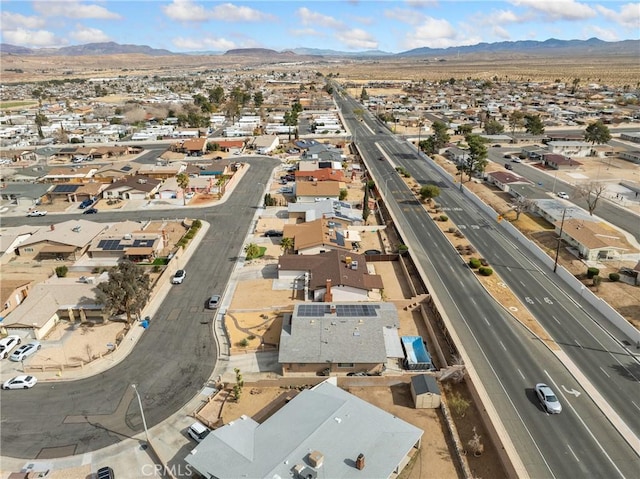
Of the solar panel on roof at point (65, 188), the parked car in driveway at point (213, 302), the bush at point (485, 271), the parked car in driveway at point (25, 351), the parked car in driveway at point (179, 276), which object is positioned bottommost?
the parked car in driveway at point (25, 351)

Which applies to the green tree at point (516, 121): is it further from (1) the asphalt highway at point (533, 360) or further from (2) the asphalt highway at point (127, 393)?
(2) the asphalt highway at point (127, 393)

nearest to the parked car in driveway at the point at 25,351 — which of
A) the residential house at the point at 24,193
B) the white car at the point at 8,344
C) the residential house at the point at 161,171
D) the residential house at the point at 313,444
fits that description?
the white car at the point at 8,344

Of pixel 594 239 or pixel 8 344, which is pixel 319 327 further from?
pixel 594 239

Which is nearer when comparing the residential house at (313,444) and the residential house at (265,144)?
the residential house at (313,444)

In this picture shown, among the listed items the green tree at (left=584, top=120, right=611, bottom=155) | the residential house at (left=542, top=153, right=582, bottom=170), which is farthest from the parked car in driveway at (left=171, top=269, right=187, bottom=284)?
the green tree at (left=584, top=120, right=611, bottom=155)

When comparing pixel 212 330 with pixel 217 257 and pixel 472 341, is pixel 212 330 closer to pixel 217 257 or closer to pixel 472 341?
pixel 217 257

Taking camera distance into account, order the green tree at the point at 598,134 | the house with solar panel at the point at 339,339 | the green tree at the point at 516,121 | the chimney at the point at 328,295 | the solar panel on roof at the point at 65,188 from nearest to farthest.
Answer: the house with solar panel at the point at 339,339
the chimney at the point at 328,295
the solar panel on roof at the point at 65,188
the green tree at the point at 598,134
the green tree at the point at 516,121

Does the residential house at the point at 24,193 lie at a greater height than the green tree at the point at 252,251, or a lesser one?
greater

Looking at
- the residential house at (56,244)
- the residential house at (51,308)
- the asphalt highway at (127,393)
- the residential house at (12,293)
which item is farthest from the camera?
the residential house at (56,244)

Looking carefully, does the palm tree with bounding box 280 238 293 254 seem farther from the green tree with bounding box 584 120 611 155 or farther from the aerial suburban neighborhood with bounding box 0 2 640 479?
the green tree with bounding box 584 120 611 155
